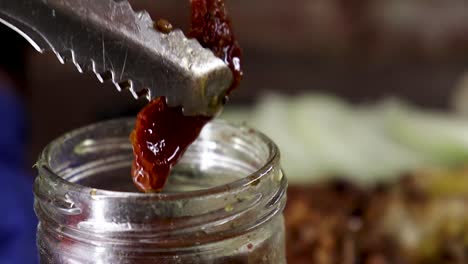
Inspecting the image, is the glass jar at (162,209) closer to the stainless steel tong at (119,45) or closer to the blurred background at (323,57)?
the stainless steel tong at (119,45)

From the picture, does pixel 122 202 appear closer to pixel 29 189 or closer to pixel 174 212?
pixel 174 212

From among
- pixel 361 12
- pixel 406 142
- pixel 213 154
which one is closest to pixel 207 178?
pixel 213 154

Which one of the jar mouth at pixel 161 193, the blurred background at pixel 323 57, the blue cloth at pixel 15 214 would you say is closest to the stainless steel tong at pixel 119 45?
the jar mouth at pixel 161 193

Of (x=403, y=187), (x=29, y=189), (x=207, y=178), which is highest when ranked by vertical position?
(x=207, y=178)

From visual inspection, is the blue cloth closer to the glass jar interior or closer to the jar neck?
the glass jar interior

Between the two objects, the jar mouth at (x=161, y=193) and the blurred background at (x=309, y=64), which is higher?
the jar mouth at (x=161, y=193)

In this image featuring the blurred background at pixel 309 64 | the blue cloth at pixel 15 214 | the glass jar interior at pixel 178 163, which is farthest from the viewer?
the blurred background at pixel 309 64

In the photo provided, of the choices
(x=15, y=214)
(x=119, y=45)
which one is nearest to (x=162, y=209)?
(x=119, y=45)

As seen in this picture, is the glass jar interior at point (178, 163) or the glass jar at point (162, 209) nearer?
the glass jar at point (162, 209)
